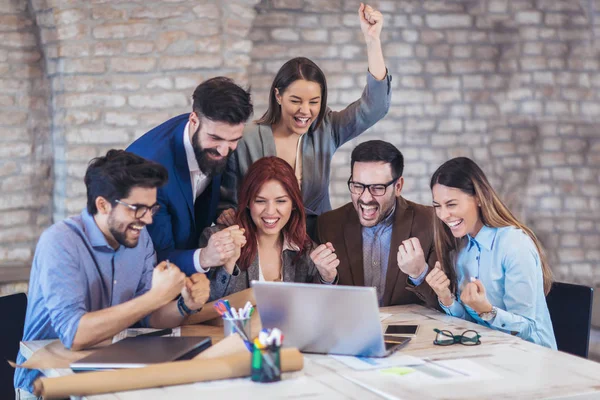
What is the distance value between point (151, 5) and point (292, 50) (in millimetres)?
990

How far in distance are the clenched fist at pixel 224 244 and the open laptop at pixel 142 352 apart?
491 millimetres

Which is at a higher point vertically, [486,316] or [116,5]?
[116,5]

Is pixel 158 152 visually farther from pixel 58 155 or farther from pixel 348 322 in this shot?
pixel 58 155

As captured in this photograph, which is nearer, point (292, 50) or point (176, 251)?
point (176, 251)

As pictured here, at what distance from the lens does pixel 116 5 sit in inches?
179

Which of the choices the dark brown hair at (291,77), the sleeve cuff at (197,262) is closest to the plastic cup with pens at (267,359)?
the sleeve cuff at (197,262)

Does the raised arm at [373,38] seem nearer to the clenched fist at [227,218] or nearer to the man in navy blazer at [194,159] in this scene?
the man in navy blazer at [194,159]

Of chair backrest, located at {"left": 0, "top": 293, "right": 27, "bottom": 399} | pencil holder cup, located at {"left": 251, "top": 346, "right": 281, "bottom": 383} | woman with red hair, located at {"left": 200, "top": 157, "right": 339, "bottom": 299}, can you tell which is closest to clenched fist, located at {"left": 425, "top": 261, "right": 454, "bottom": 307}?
woman with red hair, located at {"left": 200, "top": 157, "right": 339, "bottom": 299}

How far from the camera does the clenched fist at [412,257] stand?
2.87 meters

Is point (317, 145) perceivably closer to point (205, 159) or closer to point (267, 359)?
point (205, 159)

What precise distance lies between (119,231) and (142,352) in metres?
0.44

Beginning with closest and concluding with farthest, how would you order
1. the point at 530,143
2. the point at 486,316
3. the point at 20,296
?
the point at 486,316, the point at 20,296, the point at 530,143

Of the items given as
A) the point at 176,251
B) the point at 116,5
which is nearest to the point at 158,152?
→ the point at 176,251

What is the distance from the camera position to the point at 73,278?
7.88 ft
